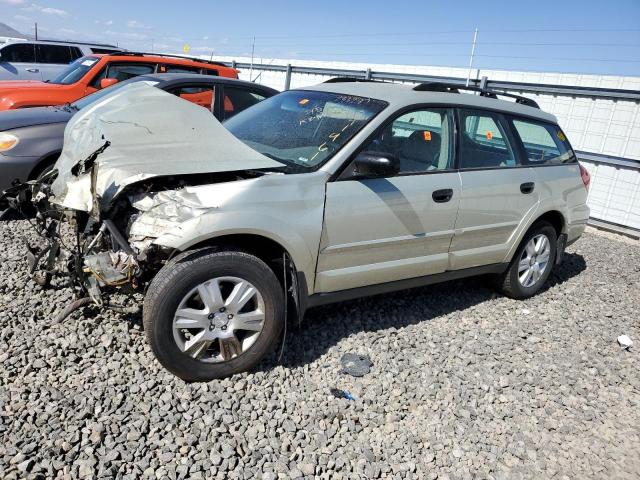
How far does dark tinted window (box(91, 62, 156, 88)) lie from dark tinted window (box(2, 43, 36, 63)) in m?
6.55

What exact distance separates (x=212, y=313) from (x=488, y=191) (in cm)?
237

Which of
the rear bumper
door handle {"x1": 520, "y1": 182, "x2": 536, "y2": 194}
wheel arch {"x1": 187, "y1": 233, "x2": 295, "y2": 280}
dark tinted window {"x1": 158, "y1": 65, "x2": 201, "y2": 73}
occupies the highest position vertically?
dark tinted window {"x1": 158, "y1": 65, "x2": 201, "y2": 73}

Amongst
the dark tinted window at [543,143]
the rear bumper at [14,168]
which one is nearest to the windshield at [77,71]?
the rear bumper at [14,168]

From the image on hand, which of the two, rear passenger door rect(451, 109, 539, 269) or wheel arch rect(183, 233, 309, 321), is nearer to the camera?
wheel arch rect(183, 233, 309, 321)

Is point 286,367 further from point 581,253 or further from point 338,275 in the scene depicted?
point 581,253

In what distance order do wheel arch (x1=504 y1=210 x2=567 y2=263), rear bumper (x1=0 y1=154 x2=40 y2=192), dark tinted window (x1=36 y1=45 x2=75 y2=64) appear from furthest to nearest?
1. dark tinted window (x1=36 y1=45 x2=75 y2=64)
2. rear bumper (x1=0 y1=154 x2=40 y2=192)
3. wheel arch (x1=504 y1=210 x2=567 y2=263)

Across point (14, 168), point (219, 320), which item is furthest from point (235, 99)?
point (219, 320)

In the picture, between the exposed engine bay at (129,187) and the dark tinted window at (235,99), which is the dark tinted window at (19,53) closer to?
the dark tinted window at (235,99)

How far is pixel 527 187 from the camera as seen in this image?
171 inches

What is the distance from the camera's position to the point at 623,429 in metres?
3.19

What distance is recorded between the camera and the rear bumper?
483cm

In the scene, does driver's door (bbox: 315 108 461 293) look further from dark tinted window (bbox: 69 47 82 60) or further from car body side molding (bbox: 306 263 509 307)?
dark tinted window (bbox: 69 47 82 60)

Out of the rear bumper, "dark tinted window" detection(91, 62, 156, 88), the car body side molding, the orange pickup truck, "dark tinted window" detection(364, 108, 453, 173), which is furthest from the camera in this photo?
"dark tinted window" detection(91, 62, 156, 88)

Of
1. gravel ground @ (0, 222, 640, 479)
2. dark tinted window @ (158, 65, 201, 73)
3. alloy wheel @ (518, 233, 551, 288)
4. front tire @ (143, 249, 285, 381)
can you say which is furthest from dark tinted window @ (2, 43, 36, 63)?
alloy wheel @ (518, 233, 551, 288)
